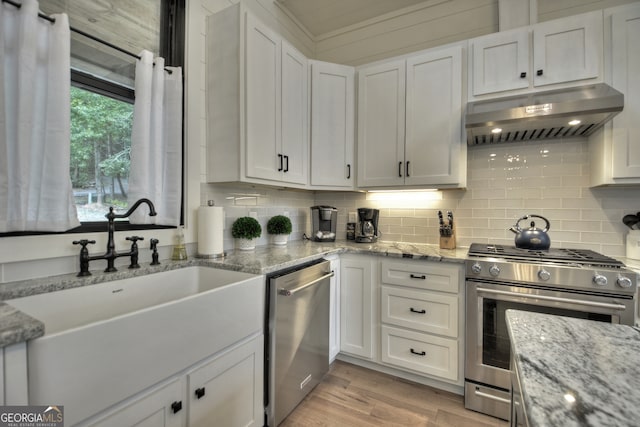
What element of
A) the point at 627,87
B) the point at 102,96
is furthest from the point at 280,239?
the point at 627,87

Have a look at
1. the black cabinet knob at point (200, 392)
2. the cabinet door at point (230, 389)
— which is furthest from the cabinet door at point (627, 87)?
the black cabinet knob at point (200, 392)

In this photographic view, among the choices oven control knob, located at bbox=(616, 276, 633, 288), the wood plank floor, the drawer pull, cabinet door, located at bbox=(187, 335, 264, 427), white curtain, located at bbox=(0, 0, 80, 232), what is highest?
white curtain, located at bbox=(0, 0, 80, 232)

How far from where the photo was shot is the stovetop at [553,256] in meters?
1.67

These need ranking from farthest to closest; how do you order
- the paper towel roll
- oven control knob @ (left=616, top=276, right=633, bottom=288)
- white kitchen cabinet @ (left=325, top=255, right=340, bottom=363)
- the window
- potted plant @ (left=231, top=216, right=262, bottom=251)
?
white kitchen cabinet @ (left=325, top=255, right=340, bottom=363) < potted plant @ (left=231, top=216, right=262, bottom=251) < the paper towel roll < oven control knob @ (left=616, top=276, right=633, bottom=288) < the window

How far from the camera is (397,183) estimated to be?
2.45 m

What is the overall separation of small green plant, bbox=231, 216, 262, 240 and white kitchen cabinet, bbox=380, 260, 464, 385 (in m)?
0.99

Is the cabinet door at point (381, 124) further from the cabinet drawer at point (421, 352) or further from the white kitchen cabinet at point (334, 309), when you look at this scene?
the cabinet drawer at point (421, 352)

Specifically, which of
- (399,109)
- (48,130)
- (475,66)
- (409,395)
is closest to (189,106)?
(48,130)

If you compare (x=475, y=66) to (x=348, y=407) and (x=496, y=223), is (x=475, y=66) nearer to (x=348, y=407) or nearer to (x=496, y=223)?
(x=496, y=223)

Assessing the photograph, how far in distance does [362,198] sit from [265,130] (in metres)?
1.30

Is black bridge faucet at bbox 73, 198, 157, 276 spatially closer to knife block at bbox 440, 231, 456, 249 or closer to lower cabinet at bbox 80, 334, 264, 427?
lower cabinet at bbox 80, 334, 264, 427

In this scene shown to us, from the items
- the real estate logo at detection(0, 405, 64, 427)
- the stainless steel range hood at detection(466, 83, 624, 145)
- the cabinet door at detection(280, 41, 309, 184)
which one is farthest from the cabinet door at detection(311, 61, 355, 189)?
the real estate logo at detection(0, 405, 64, 427)

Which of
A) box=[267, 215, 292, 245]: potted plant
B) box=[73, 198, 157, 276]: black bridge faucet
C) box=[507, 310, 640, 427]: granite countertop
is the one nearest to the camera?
box=[507, 310, 640, 427]: granite countertop

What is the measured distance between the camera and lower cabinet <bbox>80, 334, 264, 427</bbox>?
96 cm
